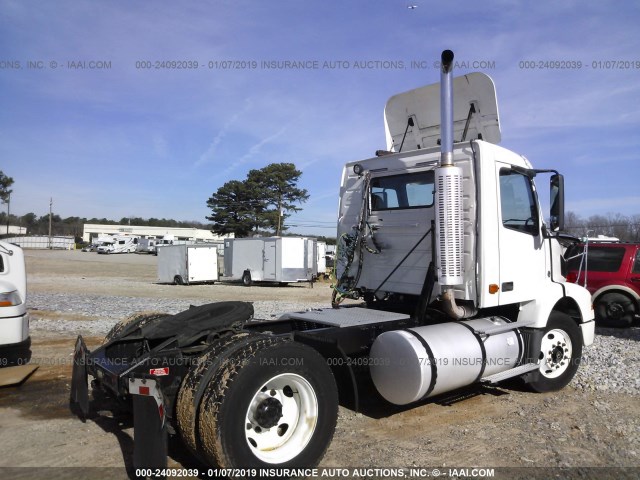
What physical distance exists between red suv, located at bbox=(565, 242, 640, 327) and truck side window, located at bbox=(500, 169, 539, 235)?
604 centimetres

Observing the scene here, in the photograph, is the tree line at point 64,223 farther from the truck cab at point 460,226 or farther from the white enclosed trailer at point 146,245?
the truck cab at point 460,226

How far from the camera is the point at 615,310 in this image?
11.4 metres

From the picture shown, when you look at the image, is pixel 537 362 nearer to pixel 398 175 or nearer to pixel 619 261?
pixel 398 175

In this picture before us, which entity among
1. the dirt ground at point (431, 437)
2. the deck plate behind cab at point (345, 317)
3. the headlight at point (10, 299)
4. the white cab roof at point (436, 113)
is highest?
the white cab roof at point (436, 113)

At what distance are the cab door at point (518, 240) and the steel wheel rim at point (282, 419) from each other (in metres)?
2.69

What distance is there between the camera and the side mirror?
223 inches

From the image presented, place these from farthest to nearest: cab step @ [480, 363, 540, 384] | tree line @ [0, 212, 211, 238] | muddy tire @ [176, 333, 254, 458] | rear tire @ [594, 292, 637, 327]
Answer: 1. tree line @ [0, 212, 211, 238]
2. rear tire @ [594, 292, 637, 327]
3. cab step @ [480, 363, 540, 384]
4. muddy tire @ [176, 333, 254, 458]

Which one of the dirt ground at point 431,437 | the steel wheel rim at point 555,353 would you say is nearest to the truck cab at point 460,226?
the steel wheel rim at point 555,353

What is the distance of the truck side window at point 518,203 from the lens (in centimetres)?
559

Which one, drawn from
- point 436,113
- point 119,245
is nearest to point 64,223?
point 119,245

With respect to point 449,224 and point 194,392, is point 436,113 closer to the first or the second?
point 449,224

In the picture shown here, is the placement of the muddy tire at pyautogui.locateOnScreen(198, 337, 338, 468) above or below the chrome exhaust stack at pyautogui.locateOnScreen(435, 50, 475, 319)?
below

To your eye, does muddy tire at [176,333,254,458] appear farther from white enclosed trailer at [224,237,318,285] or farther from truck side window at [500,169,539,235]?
white enclosed trailer at [224,237,318,285]

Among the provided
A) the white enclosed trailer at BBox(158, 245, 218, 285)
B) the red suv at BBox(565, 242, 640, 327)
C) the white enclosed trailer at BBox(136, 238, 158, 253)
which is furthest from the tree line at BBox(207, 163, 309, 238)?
the red suv at BBox(565, 242, 640, 327)
